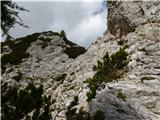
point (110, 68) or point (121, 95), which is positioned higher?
point (110, 68)

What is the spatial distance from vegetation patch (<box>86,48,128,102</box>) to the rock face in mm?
529

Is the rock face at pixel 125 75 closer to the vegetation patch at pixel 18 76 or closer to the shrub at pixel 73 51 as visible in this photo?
the vegetation patch at pixel 18 76

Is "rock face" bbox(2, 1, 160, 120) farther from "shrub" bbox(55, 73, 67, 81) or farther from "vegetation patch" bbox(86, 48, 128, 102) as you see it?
"vegetation patch" bbox(86, 48, 128, 102)

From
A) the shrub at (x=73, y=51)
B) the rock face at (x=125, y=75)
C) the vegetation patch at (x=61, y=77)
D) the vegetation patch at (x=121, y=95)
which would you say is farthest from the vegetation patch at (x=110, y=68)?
the shrub at (x=73, y=51)

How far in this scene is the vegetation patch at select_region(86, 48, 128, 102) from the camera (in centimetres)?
2906

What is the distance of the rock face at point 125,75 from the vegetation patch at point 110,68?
0.53m

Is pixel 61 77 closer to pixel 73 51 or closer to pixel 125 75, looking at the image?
pixel 125 75

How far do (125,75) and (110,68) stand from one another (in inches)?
86.6

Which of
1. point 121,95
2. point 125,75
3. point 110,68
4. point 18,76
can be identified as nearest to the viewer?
point 121,95

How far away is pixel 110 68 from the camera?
1210 inches

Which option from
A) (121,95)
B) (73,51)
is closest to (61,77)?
(121,95)

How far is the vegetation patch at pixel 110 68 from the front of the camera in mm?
29062

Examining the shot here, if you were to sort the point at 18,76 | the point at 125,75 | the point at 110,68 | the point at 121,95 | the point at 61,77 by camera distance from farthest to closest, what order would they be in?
1. the point at 18,76
2. the point at 61,77
3. the point at 110,68
4. the point at 125,75
5. the point at 121,95

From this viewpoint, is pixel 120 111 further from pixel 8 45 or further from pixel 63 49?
pixel 8 45
